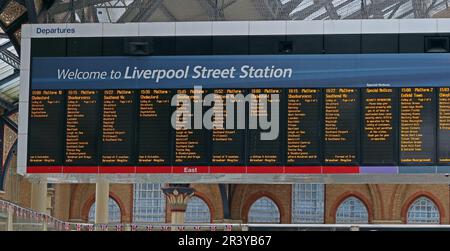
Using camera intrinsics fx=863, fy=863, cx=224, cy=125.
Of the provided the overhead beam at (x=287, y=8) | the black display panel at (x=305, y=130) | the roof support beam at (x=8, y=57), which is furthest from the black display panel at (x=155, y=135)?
the roof support beam at (x=8, y=57)

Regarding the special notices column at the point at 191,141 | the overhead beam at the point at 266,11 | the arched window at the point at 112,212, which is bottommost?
the arched window at the point at 112,212

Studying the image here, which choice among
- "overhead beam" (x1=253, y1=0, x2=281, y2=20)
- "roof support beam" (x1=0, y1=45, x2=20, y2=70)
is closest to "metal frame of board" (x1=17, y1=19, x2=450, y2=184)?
→ "overhead beam" (x1=253, y1=0, x2=281, y2=20)

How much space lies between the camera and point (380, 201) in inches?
1794

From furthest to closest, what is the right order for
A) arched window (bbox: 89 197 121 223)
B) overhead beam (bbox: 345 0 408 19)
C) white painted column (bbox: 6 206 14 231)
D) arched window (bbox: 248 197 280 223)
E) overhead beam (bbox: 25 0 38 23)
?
arched window (bbox: 89 197 121 223)
arched window (bbox: 248 197 280 223)
overhead beam (bbox: 25 0 38 23)
overhead beam (bbox: 345 0 408 19)
white painted column (bbox: 6 206 14 231)

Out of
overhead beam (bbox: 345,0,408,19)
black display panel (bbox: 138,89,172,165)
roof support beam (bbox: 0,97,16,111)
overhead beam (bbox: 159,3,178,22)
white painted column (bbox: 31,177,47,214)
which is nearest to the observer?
black display panel (bbox: 138,89,172,165)

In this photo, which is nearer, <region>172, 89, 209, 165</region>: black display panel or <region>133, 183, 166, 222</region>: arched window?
<region>172, 89, 209, 165</region>: black display panel

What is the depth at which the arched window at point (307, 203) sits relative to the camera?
46250 millimetres

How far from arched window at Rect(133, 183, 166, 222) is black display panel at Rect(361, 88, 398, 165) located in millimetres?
31499

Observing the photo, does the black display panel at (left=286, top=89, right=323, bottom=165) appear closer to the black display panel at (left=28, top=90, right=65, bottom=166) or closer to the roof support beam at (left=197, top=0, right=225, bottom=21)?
the roof support beam at (left=197, top=0, right=225, bottom=21)

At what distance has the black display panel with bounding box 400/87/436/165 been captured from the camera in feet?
53.2

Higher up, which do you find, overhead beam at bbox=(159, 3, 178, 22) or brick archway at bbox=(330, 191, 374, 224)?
overhead beam at bbox=(159, 3, 178, 22)

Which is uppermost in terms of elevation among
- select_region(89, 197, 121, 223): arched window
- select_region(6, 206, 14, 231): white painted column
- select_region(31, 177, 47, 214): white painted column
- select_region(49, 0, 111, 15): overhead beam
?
select_region(49, 0, 111, 15): overhead beam

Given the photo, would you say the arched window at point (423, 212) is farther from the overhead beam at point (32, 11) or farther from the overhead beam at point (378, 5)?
the overhead beam at point (32, 11)

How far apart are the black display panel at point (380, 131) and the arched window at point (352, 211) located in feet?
97.5
